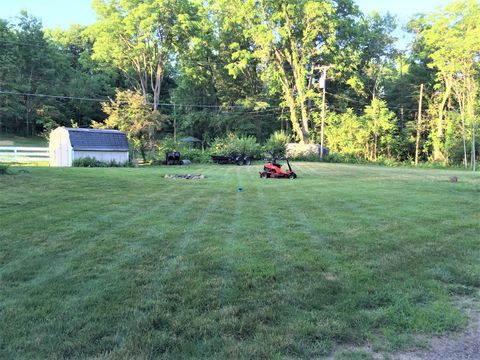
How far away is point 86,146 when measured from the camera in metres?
25.4

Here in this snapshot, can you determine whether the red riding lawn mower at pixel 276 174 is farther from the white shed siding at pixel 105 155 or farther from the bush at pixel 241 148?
the bush at pixel 241 148

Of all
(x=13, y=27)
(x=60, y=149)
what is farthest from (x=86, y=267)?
(x=13, y=27)

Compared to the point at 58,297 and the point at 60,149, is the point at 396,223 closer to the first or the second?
the point at 58,297

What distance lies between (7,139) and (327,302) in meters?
52.4

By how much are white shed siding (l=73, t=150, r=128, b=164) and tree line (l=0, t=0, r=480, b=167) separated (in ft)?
11.0

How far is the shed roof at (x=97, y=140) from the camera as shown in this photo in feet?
82.9

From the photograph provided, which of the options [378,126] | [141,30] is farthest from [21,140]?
[378,126]

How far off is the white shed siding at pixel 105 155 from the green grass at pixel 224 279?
57.1 ft

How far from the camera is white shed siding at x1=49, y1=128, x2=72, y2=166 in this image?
25155 millimetres

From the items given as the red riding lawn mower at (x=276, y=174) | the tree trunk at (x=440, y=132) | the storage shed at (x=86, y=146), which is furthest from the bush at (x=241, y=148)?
the tree trunk at (x=440, y=132)

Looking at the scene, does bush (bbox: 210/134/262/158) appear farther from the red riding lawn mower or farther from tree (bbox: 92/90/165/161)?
the red riding lawn mower

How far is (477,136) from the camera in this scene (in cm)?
3438

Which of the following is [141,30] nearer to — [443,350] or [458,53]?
[458,53]

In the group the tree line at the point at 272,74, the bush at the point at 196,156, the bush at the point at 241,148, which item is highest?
the tree line at the point at 272,74
